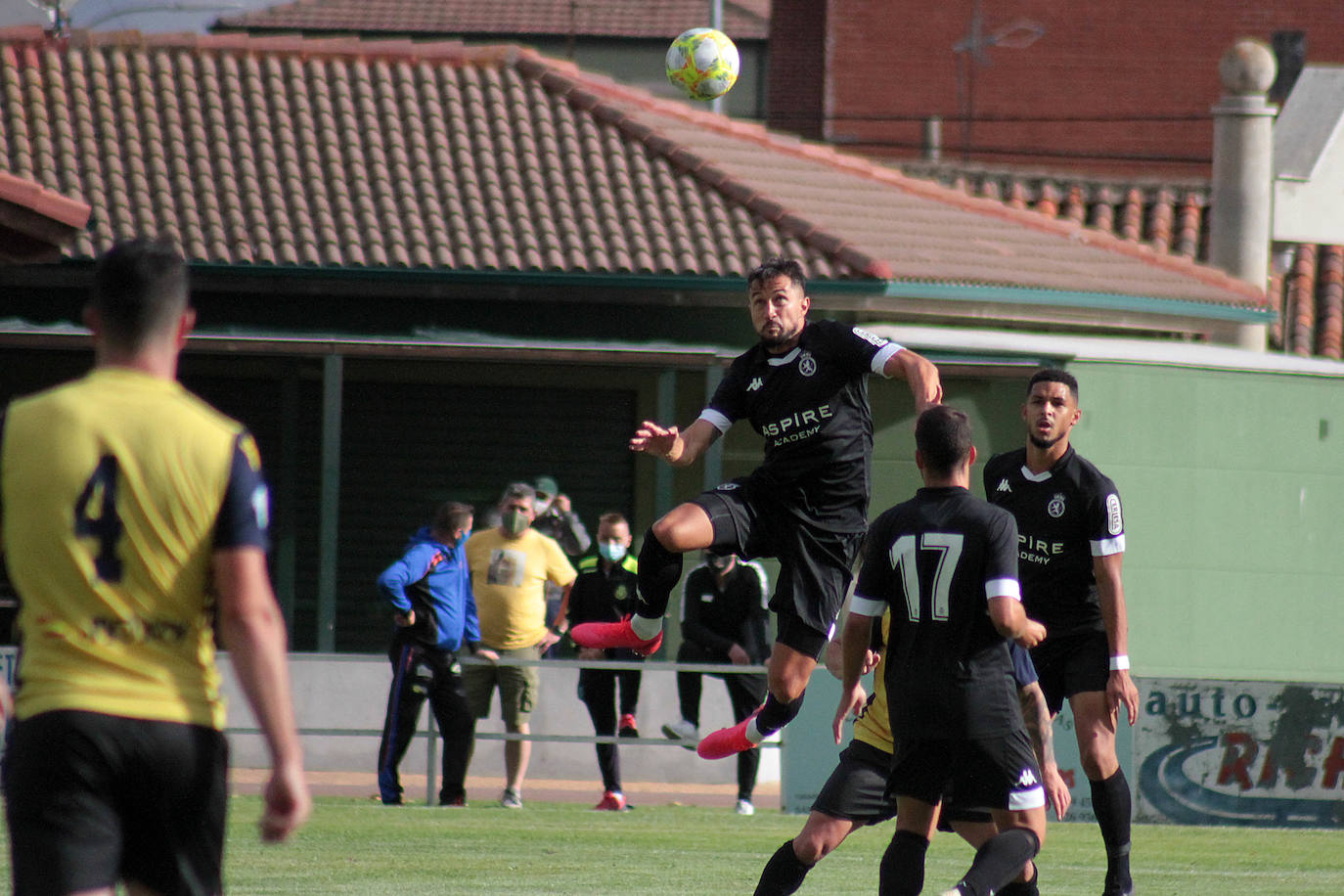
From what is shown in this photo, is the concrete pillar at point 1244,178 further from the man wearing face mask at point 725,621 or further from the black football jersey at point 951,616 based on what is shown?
the black football jersey at point 951,616

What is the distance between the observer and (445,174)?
67.3ft

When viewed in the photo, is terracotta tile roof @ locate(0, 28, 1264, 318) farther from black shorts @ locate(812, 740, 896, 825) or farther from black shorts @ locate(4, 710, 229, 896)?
black shorts @ locate(4, 710, 229, 896)

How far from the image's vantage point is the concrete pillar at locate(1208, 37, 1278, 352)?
24.5 m

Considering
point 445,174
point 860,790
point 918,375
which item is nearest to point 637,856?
point 860,790

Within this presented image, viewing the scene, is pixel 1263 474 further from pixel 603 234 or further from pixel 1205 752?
pixel 603 234

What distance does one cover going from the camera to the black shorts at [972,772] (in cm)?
655

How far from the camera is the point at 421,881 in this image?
393 inches

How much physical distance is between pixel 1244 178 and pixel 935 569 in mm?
19787

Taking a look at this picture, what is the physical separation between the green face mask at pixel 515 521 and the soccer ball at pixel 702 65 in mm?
3377

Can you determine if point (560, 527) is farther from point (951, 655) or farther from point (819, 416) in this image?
point (951, 655)

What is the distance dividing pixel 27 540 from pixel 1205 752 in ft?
36.8

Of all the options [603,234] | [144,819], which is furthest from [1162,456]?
[144,819]

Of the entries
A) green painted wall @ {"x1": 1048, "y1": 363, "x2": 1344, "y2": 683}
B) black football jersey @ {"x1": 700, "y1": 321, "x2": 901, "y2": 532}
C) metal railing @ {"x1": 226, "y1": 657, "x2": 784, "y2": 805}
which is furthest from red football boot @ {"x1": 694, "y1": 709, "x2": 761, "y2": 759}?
green painted wall @ {"x1": 1048, "y1": 363, "x2": 1344, "y2": 683}

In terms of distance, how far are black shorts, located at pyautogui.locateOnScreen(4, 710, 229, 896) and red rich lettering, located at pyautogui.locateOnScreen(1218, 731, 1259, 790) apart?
11.0 meters
